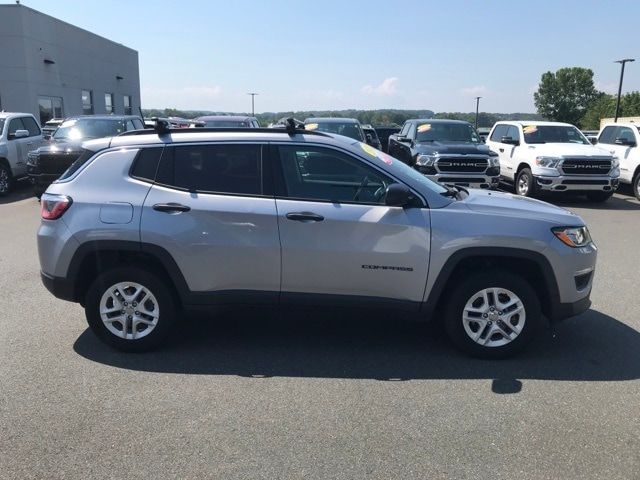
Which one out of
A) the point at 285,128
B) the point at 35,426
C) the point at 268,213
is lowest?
the point at 35,426

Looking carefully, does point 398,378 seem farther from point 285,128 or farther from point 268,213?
point 285,128

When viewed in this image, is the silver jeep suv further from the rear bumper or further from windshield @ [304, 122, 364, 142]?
windshield @ [304, 122, 364, 142]

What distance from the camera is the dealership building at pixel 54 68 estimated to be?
26.0 m

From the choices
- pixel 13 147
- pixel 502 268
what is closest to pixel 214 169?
pixel 502 268

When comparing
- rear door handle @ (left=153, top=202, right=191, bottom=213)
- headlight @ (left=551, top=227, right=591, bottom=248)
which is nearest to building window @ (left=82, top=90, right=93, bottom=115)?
rear door handle @ (left=153, top=202, right=191, bottom=213)

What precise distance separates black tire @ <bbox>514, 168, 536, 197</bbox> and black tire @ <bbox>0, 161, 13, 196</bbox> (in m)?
12.1

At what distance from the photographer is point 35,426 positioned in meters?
3.49

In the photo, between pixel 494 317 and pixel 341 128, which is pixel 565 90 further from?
pixel 494 317

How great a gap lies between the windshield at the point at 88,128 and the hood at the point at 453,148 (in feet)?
22.5

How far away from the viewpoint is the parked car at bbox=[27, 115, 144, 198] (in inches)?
449

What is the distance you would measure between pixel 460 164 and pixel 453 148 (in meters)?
0.47

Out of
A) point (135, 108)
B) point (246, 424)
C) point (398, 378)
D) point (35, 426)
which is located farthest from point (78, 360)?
point (135, 108)

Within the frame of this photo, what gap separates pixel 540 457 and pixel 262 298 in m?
2.24

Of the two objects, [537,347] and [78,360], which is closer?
[78,360]
